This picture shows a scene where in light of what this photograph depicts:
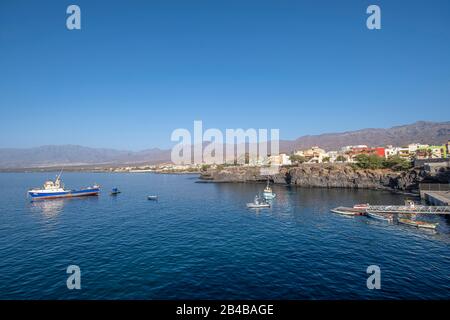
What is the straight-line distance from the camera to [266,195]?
76312 millimetres

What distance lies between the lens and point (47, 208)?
6562cm

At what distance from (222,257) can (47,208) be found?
5938 centimetres

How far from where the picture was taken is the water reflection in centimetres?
5874

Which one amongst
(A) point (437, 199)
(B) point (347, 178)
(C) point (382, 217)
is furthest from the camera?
(B) point (347, 178)

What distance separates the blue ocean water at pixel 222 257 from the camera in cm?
2202

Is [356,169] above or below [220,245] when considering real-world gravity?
above

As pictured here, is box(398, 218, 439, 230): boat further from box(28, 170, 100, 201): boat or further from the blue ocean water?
box(28, 170, 100, 201): boat

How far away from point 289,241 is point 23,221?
53.4 meters

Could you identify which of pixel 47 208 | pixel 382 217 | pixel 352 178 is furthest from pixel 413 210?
pixel 47 208

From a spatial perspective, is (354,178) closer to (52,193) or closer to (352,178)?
(352,178)

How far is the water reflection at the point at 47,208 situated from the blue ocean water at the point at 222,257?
6746 mm

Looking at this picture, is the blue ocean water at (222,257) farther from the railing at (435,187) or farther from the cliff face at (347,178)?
the cliff face at (347,178)

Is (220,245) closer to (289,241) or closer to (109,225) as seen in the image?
(289,241)
